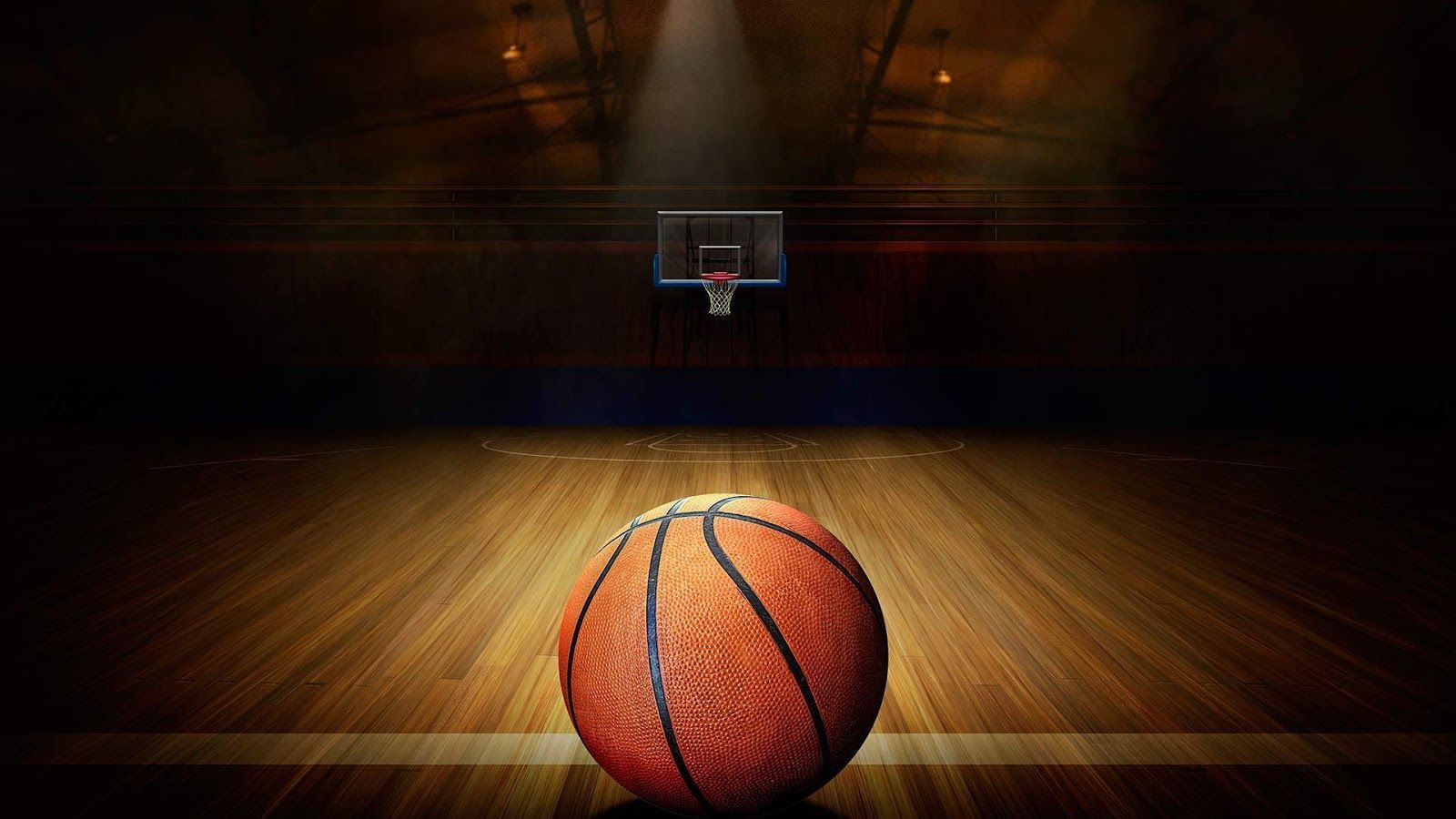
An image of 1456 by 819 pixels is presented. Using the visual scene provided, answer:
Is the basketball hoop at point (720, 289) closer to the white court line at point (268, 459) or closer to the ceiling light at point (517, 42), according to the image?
the ceiling light at point (517, 42)

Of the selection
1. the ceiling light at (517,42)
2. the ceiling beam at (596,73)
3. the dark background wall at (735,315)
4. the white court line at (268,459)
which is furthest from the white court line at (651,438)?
the ceiling light at (517,42)

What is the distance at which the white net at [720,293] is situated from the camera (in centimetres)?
563

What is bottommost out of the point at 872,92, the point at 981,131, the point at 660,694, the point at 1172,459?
the point at 1172,459

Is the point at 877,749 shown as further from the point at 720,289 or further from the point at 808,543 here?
the point at 720,289

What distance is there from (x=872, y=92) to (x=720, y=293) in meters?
1.94

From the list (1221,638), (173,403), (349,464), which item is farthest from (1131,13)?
(173,403)

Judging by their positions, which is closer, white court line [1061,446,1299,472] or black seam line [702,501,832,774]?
black seam line [702,501,832,774]

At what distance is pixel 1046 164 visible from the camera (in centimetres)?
593

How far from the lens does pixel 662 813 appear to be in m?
1.07

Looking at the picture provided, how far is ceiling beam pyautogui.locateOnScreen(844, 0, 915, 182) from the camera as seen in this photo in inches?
231

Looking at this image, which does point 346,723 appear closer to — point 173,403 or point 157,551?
point 157,551

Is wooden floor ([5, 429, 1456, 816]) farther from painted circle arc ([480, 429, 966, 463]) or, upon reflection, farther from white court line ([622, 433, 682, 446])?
white court line ([622, 433, 682, 446])

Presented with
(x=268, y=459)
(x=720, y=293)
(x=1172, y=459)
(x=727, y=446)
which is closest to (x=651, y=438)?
(x=727, y=446)

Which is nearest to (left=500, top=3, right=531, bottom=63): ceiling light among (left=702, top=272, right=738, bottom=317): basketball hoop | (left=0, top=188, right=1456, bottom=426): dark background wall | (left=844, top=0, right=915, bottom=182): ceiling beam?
(left=0, top=188, right=1456, bottom=426): dark background wall
